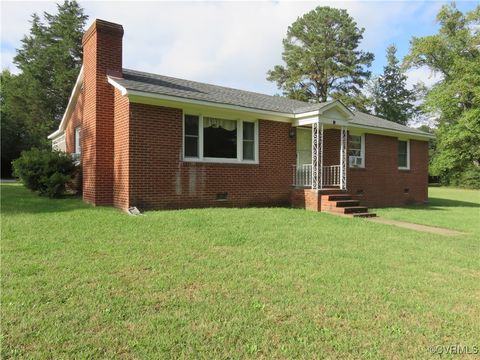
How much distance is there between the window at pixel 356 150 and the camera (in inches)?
575

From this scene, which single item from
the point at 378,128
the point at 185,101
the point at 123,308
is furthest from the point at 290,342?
the point at 378,128

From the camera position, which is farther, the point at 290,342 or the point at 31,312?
the point at 31,312

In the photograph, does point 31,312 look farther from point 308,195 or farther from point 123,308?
point 308,195

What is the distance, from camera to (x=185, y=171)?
10383 mm

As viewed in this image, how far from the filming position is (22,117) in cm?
3706

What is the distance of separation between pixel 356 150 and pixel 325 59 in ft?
99.9

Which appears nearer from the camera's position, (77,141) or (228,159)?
(228,159)

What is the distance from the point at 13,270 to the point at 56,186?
7.52m

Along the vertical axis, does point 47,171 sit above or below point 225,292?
→ above

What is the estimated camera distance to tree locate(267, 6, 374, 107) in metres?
42.0

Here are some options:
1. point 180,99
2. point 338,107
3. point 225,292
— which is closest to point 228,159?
point 180,99

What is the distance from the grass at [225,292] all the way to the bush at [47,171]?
3999 millimetres

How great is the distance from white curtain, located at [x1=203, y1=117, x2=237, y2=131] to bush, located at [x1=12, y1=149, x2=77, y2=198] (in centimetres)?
473

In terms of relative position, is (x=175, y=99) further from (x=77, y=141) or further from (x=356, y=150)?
(x=356, y=150)
